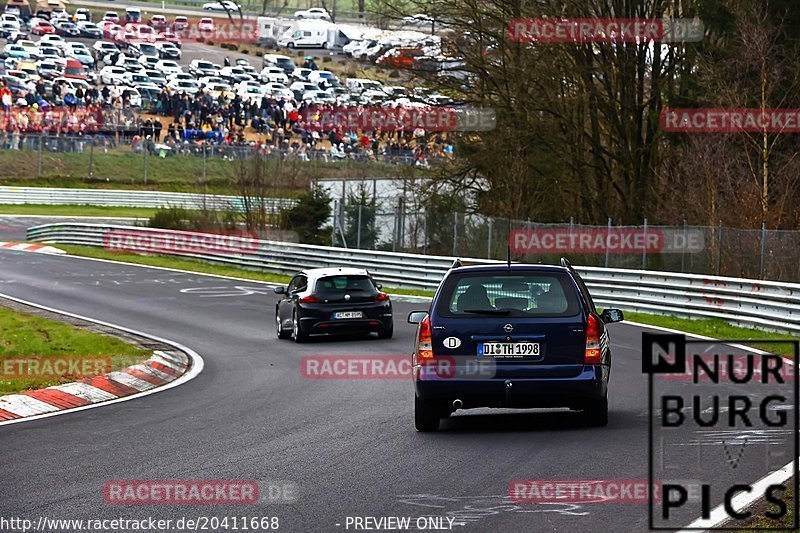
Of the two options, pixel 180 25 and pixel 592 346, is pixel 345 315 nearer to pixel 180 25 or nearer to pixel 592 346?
pixel 592 346

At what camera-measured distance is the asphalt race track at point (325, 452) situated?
808cm

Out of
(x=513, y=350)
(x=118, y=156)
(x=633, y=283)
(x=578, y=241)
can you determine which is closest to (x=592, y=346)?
(x=513, y=350)

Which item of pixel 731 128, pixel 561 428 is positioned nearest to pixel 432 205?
pixel 731 128

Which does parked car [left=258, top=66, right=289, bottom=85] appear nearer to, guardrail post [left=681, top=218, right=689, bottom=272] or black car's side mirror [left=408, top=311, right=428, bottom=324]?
guardrail post [left=681, top=218, right=689, bottom=272]

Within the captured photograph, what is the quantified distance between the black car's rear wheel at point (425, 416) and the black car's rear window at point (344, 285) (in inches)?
436

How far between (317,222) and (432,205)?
5.01 metres

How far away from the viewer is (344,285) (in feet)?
75.8

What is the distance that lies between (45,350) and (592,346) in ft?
30.8

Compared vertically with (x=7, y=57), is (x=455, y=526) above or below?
below

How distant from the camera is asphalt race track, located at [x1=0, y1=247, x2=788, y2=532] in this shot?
808cm

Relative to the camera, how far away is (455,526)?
24.8ft

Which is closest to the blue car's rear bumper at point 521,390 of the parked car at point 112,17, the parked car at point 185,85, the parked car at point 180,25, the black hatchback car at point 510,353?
the black hatchback car at point 510,353

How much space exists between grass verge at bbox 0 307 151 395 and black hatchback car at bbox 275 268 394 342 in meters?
3.43

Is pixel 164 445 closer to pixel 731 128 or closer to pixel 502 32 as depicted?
pixel 731 128
